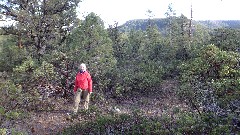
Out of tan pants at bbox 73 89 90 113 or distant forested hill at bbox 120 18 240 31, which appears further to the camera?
distant forested hill at bbox 120 18 240 31

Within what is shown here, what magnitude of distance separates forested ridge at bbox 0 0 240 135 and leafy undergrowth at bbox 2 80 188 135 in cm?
3

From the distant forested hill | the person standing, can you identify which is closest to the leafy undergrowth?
the person standing

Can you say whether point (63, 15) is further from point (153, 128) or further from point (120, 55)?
point (153, 128)

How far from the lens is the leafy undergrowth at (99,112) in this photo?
793cm

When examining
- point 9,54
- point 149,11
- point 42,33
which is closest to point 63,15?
point 42,33

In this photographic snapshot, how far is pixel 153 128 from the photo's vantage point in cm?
649

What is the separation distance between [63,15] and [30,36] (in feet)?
5.47

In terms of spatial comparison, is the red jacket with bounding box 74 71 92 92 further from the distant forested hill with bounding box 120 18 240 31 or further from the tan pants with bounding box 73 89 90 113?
the distant forested hill with bounding box 120 18 240 31

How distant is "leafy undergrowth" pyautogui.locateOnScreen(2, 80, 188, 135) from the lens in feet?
26.0

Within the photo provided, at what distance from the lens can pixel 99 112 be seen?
31.2ft

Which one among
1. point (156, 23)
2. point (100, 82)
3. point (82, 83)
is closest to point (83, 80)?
point (82, 83)

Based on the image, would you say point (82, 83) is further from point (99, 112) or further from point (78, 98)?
point (99, 112)

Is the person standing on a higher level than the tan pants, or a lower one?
higher

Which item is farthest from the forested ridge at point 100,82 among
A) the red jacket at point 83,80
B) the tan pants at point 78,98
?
the red jacket at point 83,80
